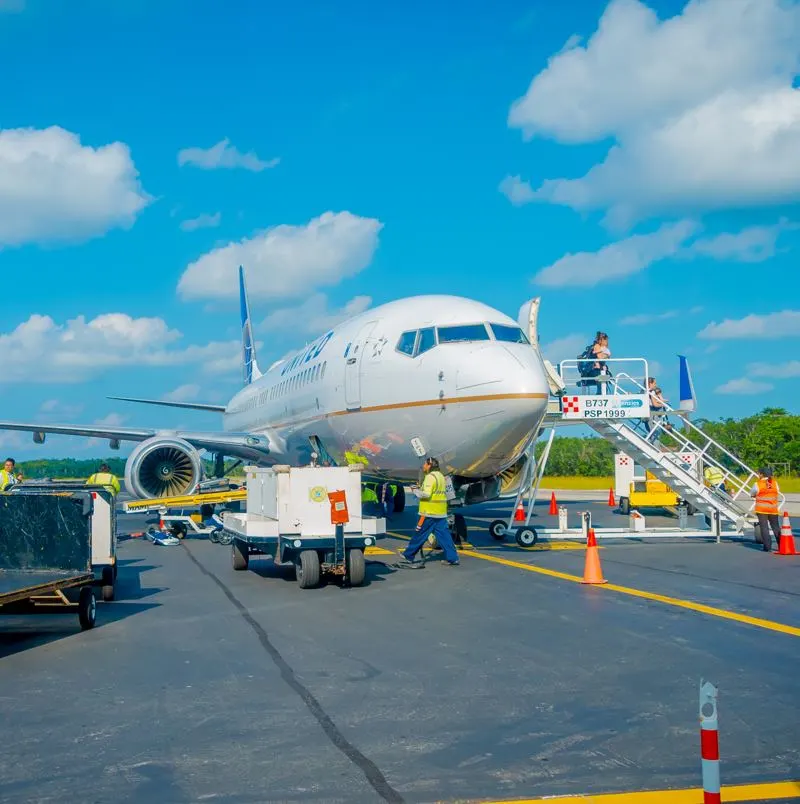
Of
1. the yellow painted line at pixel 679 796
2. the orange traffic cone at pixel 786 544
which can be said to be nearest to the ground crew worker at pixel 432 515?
the orange traffic cone at pixel 786 544

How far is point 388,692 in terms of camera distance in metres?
6.01

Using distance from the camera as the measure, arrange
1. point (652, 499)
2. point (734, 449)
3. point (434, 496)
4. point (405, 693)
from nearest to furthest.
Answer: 1. point (405, 693)
2. point (434, 496)
3. point (652, 499)
4. point (734, 449)

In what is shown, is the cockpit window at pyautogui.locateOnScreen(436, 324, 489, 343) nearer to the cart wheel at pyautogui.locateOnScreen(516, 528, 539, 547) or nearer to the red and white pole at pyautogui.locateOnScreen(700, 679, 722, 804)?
the cart wheel at pyautogui.locateOnScreen(516, 528, 539, 547)

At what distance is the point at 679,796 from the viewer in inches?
159

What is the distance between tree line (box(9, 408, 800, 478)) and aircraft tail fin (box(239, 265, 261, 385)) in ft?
28.3

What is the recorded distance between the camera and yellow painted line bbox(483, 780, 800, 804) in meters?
4.00

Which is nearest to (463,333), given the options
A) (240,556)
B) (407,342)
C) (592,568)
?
(407,342)

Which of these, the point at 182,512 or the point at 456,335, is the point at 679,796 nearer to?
the point at 456,335

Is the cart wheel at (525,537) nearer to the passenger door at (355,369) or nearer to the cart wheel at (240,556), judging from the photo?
the passenger door at (355,369)

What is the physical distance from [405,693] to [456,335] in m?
7.95

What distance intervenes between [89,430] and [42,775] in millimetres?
22998

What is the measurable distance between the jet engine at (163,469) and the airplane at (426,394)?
335 centimetres

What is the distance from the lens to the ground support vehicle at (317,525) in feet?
35.8

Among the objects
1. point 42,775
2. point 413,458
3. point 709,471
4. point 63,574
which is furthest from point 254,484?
point 709,471
